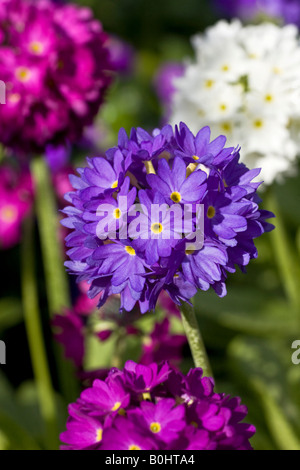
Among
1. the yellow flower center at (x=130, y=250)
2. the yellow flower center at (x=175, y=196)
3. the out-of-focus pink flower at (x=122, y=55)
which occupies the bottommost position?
the yellow flower center at (x=130, y=250)

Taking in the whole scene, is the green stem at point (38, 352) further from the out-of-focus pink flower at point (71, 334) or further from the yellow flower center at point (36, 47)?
the yellow flower center at point (36, 47)

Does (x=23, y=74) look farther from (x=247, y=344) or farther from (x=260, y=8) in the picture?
(x=260, y=8)

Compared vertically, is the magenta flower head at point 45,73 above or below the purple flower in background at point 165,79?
below

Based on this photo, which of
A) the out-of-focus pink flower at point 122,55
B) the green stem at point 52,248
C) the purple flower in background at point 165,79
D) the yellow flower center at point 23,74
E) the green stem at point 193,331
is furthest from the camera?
the out-of-focus pink flower at point 122,55

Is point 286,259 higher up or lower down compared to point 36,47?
lower down

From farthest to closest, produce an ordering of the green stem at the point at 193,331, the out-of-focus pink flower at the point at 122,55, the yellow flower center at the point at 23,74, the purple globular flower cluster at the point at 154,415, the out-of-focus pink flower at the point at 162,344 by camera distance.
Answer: the out-of-focus pink flower at the point at 122,55
the yellow flower center at the point at 23,74
the out-of-focus pink flower at the point at 162,344
the green stem at the point at 193,331
the purple globular flower cluster at the point at 154,415

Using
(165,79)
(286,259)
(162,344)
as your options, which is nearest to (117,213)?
(162,344)

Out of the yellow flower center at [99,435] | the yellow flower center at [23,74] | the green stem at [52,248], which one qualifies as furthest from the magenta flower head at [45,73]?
the yellow flower center at [99,435]
